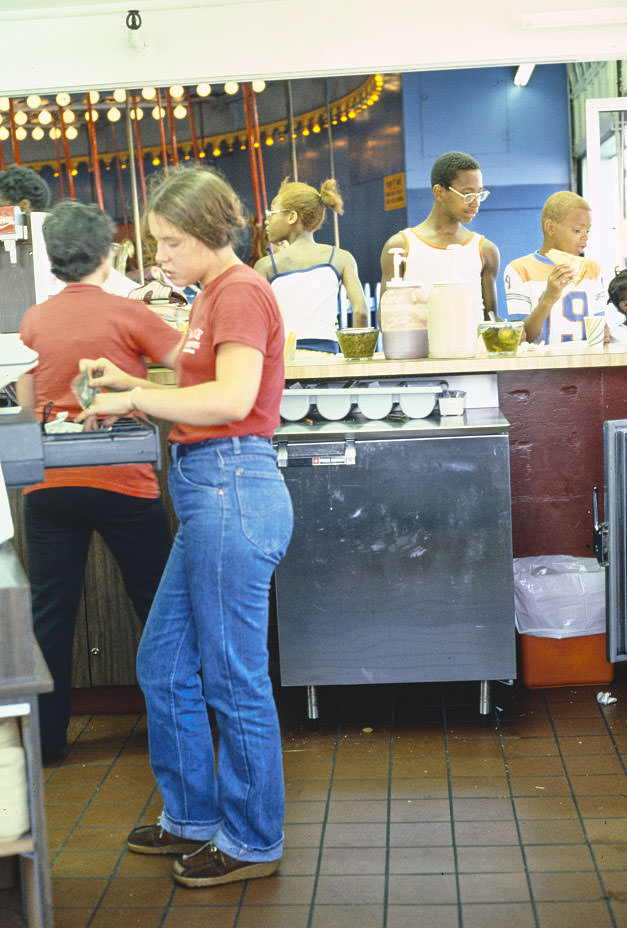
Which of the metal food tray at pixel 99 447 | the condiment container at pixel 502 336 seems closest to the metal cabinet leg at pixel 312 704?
the condiment container at pixel 502 336

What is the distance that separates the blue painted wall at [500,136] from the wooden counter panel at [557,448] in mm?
4087

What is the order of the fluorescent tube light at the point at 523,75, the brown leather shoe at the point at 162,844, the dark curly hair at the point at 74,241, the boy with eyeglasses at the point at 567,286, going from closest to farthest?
the brown leather shoe at the point at 162,844 → the dark curly hair at the point at 74,241 → the boy with eyeglasses at the point at 567,286 → the fluorescent tube light at the point at 523,75

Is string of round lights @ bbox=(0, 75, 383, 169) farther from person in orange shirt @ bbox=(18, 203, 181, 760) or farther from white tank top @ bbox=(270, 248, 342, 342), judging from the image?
person in orange shirt @ bbox=(18, 203, 181, 760)

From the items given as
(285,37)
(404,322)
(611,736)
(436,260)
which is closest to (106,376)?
(404,322)

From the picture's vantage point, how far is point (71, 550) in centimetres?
284

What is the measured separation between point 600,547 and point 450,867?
1195 millimetres

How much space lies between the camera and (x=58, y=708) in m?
2.97

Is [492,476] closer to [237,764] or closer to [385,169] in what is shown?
→ [237,764]

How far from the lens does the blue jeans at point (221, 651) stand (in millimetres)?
2115

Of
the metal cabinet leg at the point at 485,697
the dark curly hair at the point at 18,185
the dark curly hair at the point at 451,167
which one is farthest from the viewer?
the dark curly hair at the point at 451,167

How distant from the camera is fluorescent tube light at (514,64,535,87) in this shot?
7.12 m

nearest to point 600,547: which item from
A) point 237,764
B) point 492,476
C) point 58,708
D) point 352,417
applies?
point 492,476

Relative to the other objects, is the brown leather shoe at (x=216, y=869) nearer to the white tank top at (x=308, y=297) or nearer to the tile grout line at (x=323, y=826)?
the tile grout line at (x=323, y=826)

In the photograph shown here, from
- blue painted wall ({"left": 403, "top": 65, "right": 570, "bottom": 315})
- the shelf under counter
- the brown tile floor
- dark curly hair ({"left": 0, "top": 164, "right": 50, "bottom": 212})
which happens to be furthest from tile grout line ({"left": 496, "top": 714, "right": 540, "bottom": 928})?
blue painted wall ({"left": 403, "top": 65, "right": 570, "bottom": 315})
